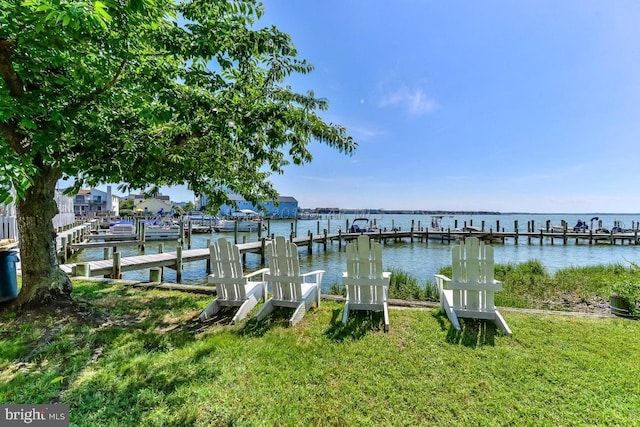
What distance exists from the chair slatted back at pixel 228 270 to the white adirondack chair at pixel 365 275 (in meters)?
1.71

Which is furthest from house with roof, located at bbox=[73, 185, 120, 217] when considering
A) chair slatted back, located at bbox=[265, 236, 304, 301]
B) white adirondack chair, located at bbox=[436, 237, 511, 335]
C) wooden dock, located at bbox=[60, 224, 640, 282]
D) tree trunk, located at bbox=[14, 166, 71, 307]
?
white adirondack chair, located at bbox=[436, 237, 511, 335]

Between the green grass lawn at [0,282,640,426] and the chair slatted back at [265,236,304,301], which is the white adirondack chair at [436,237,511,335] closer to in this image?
the green grass lawn at [0,282,640,426]

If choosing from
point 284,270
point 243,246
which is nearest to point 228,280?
point 284,270

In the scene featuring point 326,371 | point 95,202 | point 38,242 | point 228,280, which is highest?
point 95,202

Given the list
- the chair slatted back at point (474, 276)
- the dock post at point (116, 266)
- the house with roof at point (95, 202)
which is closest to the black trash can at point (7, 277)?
the dock post at point (116, 266)

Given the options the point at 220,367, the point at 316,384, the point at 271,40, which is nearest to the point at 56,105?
the point at 271,40

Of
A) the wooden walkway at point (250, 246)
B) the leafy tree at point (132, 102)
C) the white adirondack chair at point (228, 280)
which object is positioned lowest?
the wooden walkway at point (250, 246)

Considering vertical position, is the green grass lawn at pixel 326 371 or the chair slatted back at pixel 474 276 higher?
the chair slatted back at pixel 474 276

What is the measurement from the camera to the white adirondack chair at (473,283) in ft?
14.0

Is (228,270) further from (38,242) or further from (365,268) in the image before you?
(38,242)

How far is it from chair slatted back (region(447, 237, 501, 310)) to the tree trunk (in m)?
6.02

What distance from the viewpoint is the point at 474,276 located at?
14.2ft

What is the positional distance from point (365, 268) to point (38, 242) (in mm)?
4935

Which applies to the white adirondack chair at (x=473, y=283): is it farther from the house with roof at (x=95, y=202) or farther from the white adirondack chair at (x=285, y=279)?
the house with roof at (x=95, y=202)
